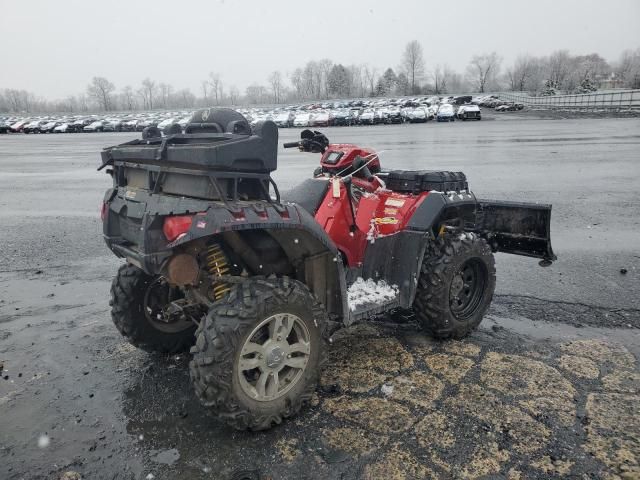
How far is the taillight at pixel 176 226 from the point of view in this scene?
2.64m

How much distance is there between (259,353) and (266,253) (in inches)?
24.9

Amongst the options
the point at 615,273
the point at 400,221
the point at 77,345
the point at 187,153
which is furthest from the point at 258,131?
the point at 615,273

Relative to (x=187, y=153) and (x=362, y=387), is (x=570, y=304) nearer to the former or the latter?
(x=362, y=387)

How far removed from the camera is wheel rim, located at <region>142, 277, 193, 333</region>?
12.1 ft

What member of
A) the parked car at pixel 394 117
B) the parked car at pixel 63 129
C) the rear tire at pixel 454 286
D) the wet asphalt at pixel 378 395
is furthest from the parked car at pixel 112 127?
the rear tire at pixel 454 286

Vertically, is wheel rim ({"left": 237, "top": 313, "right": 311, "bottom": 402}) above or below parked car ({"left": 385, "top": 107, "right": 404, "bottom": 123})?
below

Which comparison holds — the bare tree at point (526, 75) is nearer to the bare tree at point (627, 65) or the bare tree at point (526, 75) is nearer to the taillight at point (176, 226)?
the bare tree at point (627, 65)

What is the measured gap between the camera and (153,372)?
148 inches

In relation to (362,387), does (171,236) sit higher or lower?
higher

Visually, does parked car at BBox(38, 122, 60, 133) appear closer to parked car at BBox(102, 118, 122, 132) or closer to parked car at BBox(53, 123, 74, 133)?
parked car at BBox(53, 123, 74, 133)

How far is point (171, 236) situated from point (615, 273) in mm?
5238

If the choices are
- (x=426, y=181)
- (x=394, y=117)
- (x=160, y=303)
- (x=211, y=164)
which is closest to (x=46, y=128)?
(x=394, y=117)

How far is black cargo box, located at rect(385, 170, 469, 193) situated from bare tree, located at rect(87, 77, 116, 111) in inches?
4973

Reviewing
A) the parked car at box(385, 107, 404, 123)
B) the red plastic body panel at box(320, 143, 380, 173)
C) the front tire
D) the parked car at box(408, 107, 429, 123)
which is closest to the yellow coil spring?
the front tire
